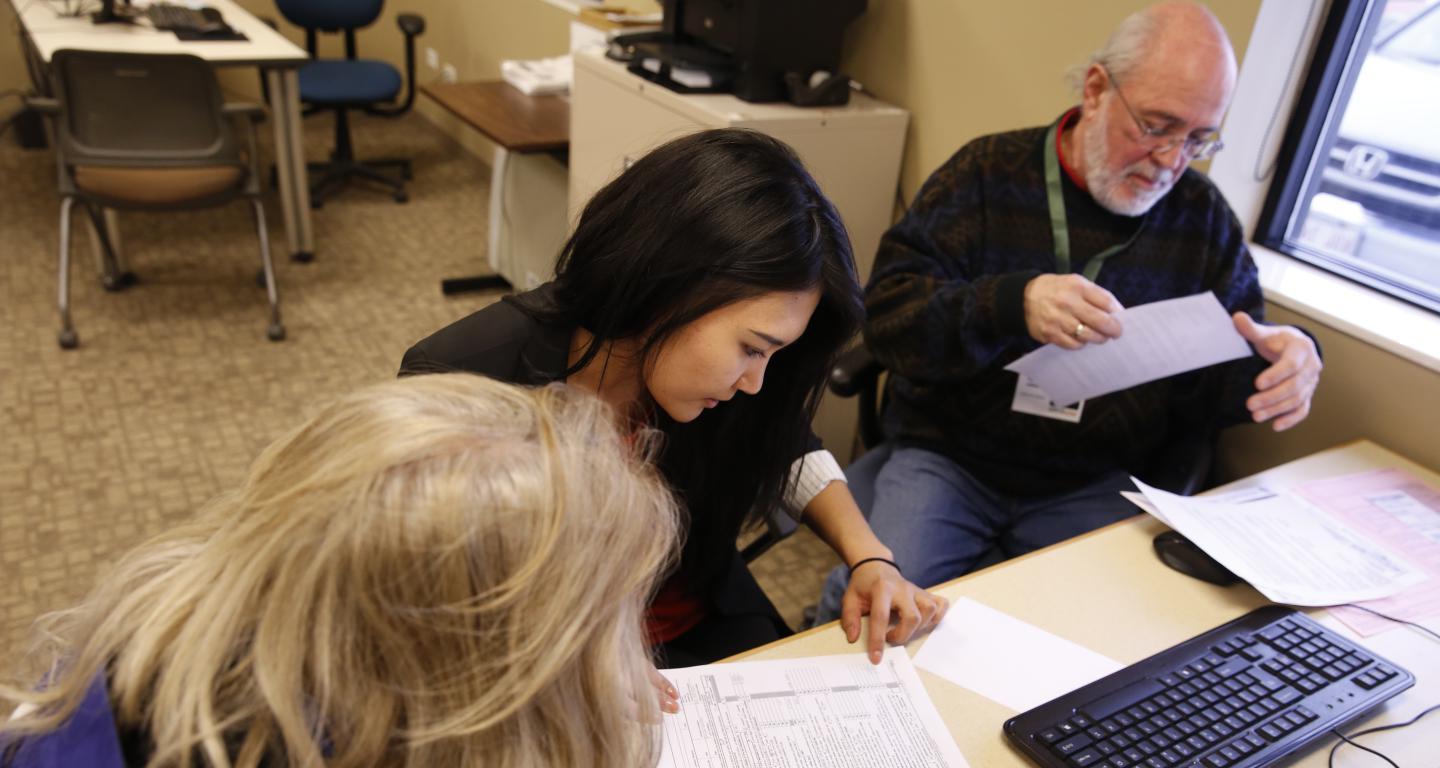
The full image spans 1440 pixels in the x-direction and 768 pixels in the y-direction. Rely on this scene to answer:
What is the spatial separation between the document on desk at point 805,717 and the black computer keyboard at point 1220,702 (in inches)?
3.7

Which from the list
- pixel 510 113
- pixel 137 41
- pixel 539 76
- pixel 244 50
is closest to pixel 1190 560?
pixel 510 113

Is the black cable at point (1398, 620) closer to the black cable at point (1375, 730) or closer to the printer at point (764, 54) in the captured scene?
the black cable at point (1375, 730)

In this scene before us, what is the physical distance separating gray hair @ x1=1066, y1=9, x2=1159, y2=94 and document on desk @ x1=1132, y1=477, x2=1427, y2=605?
0.69 m

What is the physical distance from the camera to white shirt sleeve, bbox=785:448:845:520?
1354 mm

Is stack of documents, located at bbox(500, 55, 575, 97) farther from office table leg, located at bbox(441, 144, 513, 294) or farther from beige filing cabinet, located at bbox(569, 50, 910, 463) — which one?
beige filing cabinet, located at bbox(569, 50, 910, 463)

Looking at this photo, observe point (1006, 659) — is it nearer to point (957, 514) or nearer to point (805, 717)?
point (805, 717)

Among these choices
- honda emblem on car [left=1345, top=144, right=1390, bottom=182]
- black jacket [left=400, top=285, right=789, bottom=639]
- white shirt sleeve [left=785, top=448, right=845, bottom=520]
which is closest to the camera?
black jacket [left=400, top=285, right=789, bottom=639]

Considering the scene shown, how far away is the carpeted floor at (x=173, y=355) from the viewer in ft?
7.30

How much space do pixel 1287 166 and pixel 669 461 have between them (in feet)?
4.61

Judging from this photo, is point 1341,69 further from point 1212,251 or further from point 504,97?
point 504,97

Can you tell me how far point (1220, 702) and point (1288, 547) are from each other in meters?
0.38

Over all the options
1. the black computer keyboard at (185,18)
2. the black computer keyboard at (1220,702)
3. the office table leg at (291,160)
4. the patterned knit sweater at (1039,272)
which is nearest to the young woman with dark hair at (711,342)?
the black computer keyboard at (1220,702)

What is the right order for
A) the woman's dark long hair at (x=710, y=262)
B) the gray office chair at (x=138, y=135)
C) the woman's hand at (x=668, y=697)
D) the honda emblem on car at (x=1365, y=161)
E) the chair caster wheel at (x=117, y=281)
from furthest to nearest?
1. the chair caster wheel at (x=117, y=281)
2. the gray office chair at (x=138, y=135)
3. the honda emblem on car at (x=1365, y=161)
4. the woman's dark long hair at (x=710, y=262)
5. the woman's hand at (x=668, y=697)

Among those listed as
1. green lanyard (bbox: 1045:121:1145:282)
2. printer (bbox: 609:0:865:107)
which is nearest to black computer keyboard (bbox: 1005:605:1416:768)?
green lanyard (bbox: 1045:121:1145:282)
